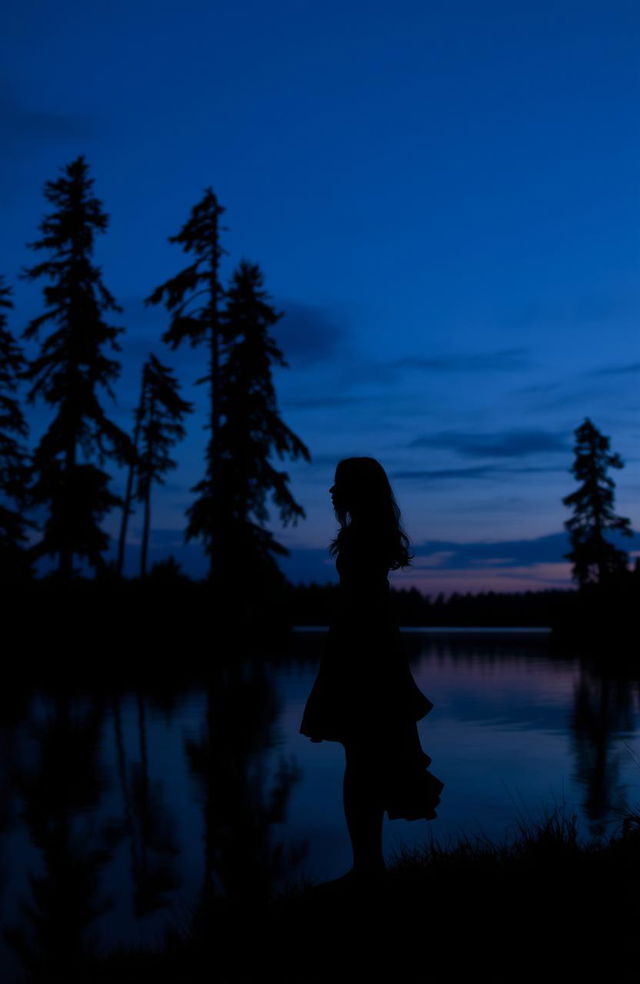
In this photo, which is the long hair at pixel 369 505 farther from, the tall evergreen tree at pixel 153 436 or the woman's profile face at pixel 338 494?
the tall evergreen tree at pixel 153 436

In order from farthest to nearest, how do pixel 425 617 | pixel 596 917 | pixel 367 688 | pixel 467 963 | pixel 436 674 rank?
pixel 425 617 → pixel 436 674 → pixel 367 688 → pixel 596 917 → pixel 467 963

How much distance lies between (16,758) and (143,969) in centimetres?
698

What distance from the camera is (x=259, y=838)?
22.2ft

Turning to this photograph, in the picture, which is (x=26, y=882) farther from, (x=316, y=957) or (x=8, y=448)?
Answer: (x=8, y=448)

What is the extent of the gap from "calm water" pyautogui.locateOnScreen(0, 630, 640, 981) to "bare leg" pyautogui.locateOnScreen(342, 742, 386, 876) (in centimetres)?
103

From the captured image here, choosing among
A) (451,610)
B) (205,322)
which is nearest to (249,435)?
(205,322)

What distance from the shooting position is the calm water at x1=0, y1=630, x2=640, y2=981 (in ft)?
18.3

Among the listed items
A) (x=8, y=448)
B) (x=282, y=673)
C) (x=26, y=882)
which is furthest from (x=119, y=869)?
(x=8, y=448)

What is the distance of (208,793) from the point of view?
A: 8.39 metres

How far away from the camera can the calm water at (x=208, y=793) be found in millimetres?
5578

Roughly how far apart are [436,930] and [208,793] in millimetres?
4417

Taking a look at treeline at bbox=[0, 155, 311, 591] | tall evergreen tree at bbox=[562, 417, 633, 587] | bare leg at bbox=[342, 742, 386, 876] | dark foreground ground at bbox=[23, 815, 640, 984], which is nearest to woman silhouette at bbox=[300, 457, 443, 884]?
bare leg at bbox=[342, 742, 386, 876]

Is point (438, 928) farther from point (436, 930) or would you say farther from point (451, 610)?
point (451, 610)

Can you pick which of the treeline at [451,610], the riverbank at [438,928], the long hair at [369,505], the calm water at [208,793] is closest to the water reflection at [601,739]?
the calm water at [208,793]
